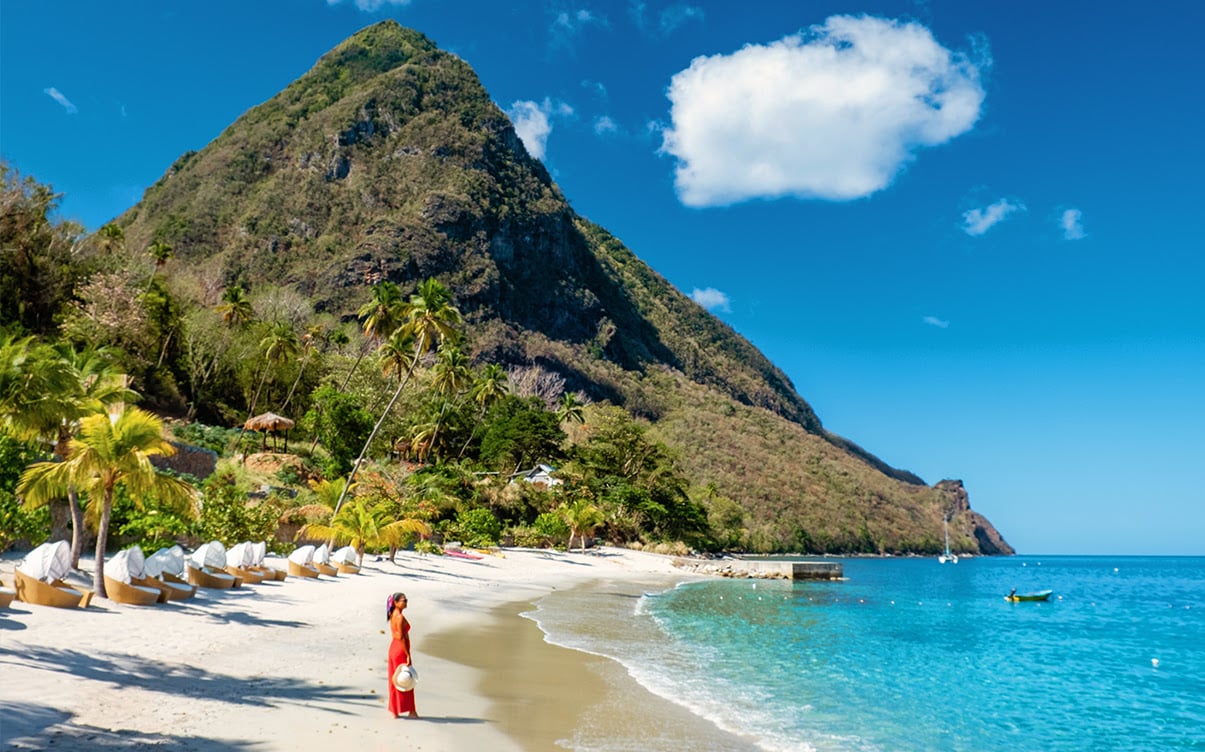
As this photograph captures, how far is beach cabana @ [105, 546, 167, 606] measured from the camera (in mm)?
14672

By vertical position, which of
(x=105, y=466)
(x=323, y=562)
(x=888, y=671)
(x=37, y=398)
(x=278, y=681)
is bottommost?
(x=888, y=671)

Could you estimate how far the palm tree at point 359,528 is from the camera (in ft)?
95.7

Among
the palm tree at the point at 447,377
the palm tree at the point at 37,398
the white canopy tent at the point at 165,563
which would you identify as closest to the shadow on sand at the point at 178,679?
the white canopy tent at the point at 165,563

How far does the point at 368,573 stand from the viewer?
28.1 m

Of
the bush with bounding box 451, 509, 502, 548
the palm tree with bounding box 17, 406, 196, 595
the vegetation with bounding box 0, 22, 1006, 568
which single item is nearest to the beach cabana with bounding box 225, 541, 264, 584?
the vegetation with bounding box 0, 22, 1006, 568

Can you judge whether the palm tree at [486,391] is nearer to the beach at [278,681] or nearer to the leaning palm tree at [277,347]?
the leaning palm tree at [277,347]

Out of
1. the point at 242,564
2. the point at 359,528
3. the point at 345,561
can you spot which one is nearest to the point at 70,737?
the point at 242,564

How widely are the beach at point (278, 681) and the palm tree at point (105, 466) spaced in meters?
1.78

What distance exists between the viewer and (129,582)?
49.2 ft

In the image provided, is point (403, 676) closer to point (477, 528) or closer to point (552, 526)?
point (477, 528)

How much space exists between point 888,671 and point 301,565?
1835 centimetres

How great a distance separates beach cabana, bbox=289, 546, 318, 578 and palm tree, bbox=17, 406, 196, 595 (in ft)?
30.2

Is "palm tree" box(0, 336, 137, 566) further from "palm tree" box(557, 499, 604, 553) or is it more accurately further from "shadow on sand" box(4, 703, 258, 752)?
"palm tree" box(557, 499, 604, 553)

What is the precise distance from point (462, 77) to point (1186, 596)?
598ft
